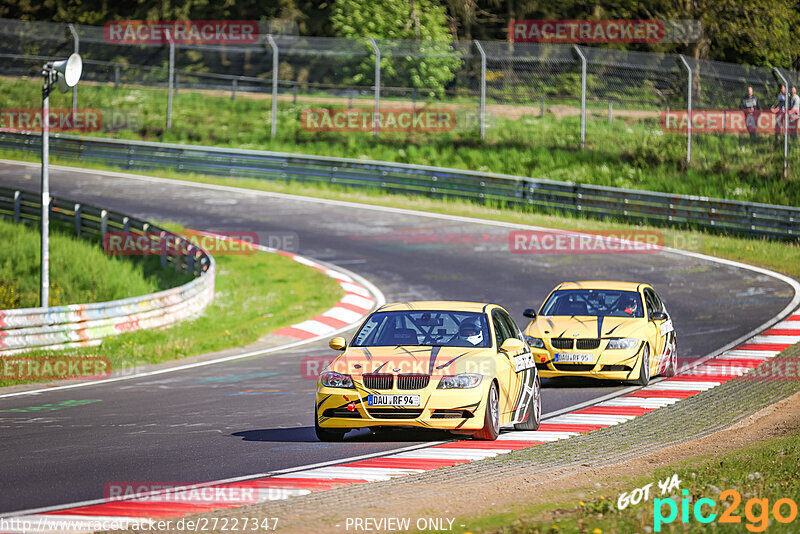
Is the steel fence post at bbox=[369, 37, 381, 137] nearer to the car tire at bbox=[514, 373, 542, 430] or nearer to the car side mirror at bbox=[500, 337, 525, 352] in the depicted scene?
the car tire at bbox=[514, 373, 542, 430]

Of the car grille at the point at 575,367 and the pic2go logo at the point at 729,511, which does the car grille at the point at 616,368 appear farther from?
the pic2go logo at the point at 729,511

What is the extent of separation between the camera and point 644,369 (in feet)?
51.1

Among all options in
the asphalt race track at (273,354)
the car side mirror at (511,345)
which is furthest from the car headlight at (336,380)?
the car side mirror at (511,345)

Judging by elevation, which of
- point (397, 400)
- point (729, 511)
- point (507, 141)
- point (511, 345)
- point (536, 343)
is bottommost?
point (536, 343)

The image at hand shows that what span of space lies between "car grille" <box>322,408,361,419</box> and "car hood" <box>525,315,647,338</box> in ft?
18.1

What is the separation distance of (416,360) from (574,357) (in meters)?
4.95

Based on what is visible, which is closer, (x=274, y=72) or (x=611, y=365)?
(x=611, y=365)

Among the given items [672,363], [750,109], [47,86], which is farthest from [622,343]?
[750,109]

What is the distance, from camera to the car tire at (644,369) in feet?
51.0

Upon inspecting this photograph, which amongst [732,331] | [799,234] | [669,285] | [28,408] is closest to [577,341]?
[732,331]

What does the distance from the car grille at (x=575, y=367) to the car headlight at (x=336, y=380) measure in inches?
210

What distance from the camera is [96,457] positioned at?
10453 mm

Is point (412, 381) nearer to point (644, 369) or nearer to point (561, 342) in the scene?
point (561, 342)

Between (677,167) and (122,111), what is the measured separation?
849 inches
